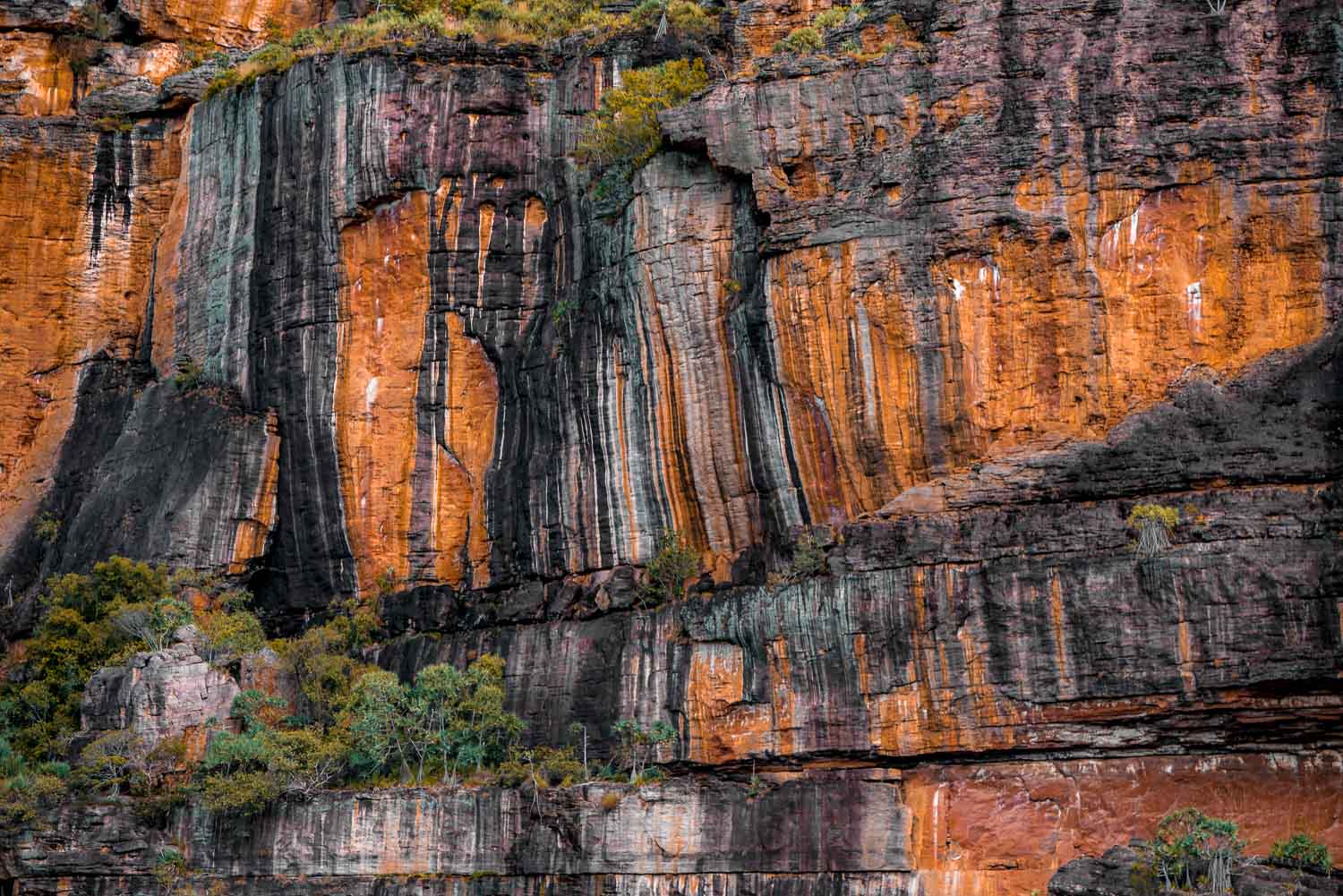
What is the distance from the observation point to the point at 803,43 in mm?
43969

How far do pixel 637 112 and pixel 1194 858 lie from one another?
21764mm

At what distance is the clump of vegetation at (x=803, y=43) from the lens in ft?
143

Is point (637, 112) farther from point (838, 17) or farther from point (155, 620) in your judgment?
point (155, 620)

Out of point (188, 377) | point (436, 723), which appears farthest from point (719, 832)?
point (188, 377)

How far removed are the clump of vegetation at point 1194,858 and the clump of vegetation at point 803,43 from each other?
18521 mm

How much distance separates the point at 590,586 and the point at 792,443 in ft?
20.1

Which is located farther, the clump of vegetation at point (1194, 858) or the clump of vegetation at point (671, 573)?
the clump of vegetation at point (671, 573)

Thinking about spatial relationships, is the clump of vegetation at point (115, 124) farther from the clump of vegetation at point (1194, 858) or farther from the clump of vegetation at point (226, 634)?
the clump of vegetation at point (1194, 858)

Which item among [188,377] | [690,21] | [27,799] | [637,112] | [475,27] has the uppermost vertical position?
[475,27]

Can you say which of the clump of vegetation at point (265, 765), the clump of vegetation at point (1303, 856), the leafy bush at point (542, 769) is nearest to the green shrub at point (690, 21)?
the leafy bush at point (542, 769)

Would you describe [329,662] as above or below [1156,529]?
below

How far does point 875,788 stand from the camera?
3800 cm

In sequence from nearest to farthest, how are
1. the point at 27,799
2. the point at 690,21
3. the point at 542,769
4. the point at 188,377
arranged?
the point at 542,769, the point at 27,799, the point at 690,21, the point at 188,377

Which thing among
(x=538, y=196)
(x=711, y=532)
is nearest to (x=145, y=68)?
(x=538, y=196)
